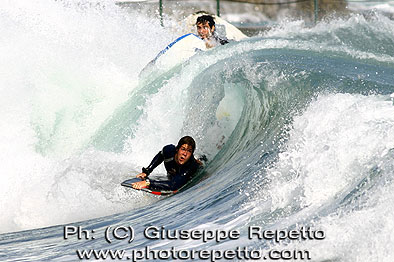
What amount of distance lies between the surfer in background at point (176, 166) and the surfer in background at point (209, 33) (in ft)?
11.5

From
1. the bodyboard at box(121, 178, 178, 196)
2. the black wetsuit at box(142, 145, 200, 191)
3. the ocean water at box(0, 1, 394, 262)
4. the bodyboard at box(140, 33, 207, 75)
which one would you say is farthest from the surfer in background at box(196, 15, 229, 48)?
the bodyboard at box(121, 178, 178, 196)

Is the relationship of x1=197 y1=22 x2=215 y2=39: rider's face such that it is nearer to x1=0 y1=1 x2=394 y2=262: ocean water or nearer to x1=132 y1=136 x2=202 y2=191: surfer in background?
x1=0 y1=1 x2=394 y2=262: ocean water

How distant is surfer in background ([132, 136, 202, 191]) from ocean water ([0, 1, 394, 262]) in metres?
0.15

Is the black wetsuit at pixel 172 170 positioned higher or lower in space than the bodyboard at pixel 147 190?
higher

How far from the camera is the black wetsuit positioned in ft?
22.3

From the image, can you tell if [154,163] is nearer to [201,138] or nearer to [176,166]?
[176,166]

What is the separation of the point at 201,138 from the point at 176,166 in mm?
1170

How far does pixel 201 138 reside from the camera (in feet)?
26.3

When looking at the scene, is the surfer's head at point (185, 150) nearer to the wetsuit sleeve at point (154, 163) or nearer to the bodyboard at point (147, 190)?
the wetsuit sleeve at point (154, 163)

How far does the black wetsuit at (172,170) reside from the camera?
6794 mm

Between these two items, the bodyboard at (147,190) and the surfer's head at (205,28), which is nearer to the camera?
the bodyboard at (147,190)

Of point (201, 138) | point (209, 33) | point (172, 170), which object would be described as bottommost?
point (172, 170)

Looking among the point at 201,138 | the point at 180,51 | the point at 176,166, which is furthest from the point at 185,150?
the point at 180,51

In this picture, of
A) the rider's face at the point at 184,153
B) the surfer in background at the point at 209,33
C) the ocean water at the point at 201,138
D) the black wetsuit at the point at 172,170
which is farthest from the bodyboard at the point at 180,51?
the rider's face at the point at 184,153
